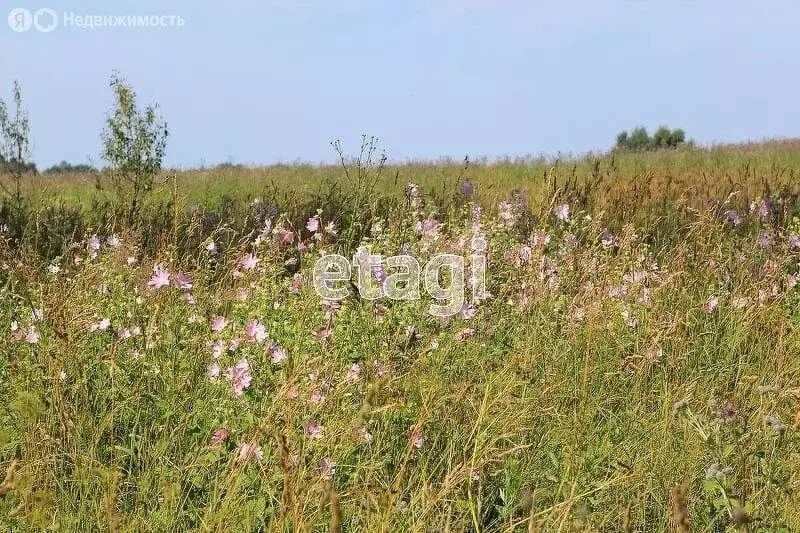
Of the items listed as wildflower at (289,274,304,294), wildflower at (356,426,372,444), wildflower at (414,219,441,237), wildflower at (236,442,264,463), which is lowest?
wildflower at (356,426,372,444)

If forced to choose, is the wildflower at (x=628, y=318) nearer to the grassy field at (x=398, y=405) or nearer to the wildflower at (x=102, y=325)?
the grassy field at (x=398, y=405)

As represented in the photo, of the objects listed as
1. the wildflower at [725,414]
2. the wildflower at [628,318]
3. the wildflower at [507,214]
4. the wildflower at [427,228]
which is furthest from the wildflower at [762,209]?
the wildflower at [725,414]

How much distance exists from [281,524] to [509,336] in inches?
75.1

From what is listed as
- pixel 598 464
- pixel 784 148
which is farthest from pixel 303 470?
pixel 784 148

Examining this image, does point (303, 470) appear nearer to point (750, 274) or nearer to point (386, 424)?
point (386, 424)

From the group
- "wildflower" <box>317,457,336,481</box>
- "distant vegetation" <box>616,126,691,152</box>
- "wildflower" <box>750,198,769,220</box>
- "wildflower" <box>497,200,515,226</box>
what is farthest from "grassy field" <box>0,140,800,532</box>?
"distant vegetation" <box>616,126,691,152</box>

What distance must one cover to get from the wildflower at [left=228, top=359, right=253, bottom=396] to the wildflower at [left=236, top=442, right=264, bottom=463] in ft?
0.94

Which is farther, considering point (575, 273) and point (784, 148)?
point (784, 148)

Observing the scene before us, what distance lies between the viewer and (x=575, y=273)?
4316 mm

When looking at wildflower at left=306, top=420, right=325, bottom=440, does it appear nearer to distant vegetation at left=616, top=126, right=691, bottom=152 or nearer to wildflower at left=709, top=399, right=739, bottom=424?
wildflower at left=709, top=399, right=739, bottom=424

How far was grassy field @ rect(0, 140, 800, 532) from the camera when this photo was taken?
219 cm

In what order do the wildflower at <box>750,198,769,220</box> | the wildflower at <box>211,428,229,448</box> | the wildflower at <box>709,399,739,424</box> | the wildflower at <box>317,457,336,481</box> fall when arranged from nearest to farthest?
the wildflower at <box>709,399,739,424</box> → the wildflower at <box>317,457,336,481</box> → the wildflower at <box>211,428,229,448</box> → the wildflower at <box>750,198,769,220</box>

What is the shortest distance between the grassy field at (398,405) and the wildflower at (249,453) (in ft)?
0.04

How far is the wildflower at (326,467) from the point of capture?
7.48ft
